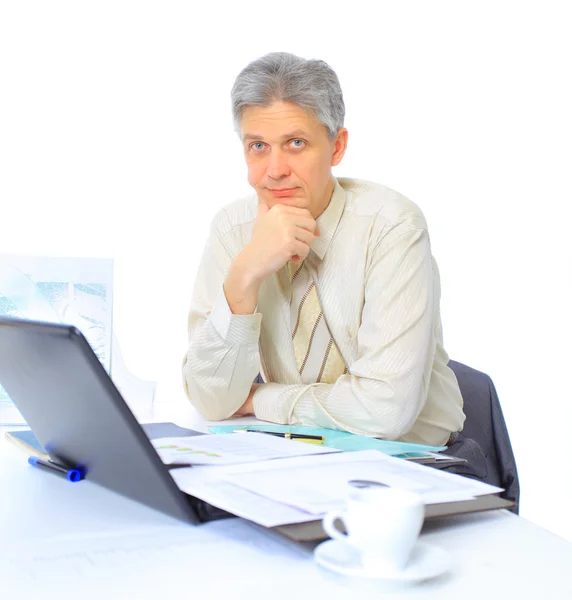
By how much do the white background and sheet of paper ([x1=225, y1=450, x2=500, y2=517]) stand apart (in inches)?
98.1

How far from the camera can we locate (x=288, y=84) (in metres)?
1.68

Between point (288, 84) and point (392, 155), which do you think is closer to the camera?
point (288, 84)

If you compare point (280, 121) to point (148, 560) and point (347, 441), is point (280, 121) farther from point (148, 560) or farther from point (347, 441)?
point (148, 560)

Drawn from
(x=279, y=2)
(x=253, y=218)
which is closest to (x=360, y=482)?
(x=253, y=218)

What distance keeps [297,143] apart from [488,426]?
74 cm

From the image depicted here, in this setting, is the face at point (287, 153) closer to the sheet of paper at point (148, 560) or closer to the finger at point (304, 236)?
the finger at point (304, 236)

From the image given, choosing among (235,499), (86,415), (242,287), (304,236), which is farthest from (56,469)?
(304,236)

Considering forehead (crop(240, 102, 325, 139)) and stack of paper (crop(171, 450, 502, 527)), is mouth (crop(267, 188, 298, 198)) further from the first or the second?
stack of paper (crop(171, 450, 502, 527))

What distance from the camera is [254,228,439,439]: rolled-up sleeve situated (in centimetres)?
151

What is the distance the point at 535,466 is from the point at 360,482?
108 inches

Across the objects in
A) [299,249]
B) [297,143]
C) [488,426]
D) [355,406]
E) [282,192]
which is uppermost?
[297,143]

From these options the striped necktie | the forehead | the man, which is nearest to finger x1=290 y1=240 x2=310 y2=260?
the man

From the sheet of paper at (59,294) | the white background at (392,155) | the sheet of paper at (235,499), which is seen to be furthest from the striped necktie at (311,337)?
the white background at (392,155)

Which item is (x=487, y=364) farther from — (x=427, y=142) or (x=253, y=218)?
(x=253, y=218)
